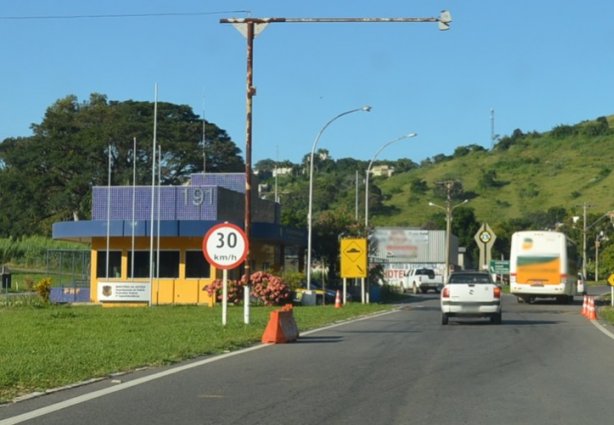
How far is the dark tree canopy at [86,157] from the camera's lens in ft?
228

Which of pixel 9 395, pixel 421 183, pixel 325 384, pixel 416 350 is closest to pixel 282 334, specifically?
pixel 416 350

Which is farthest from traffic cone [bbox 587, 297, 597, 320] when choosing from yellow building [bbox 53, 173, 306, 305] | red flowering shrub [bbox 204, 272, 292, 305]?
yellow building [bbox 53, 173, 306, 305]

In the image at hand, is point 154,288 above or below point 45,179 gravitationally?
below

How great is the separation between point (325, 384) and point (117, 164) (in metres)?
60.3

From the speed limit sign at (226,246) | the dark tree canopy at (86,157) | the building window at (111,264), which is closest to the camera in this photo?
the speed limit sign at (226,246)

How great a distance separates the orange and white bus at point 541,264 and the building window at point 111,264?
19.4 meters

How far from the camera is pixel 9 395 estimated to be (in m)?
11.8

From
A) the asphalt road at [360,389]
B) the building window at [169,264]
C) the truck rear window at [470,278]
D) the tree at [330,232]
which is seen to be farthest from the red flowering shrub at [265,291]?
the asphalt road at [360,389]

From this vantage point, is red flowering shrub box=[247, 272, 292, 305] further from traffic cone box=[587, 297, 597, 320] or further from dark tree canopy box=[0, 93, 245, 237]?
dark tree canopy box=[0, 93, 245, 237]

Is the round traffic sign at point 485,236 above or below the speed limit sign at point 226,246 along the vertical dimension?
above

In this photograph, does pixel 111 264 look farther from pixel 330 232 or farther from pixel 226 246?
pixel 226 246

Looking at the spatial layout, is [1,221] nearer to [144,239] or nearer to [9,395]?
[144,239]

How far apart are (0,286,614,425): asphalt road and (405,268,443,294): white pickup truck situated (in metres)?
52.5

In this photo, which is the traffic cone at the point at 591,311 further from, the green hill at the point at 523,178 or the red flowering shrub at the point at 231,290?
the green hill at the point at 523,178
